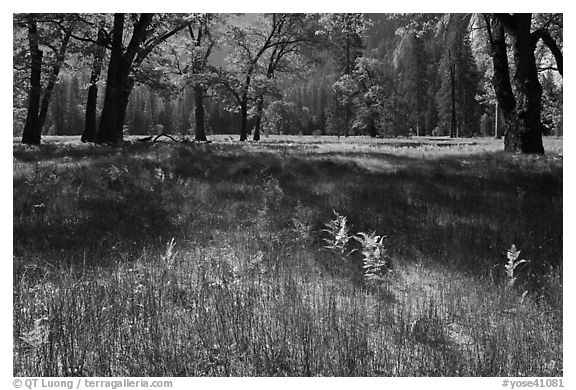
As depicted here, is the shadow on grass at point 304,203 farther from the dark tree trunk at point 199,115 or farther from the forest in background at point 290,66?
the dark tree trunk at point 199,115

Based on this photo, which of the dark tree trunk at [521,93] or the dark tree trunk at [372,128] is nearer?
the dark tree trunk at [521,93]

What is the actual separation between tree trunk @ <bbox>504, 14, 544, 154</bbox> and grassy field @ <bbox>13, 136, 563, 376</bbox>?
20.2 ft

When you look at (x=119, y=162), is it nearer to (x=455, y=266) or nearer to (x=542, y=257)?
(x=455, y=266)

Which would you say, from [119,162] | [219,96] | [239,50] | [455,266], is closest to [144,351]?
[455,266]

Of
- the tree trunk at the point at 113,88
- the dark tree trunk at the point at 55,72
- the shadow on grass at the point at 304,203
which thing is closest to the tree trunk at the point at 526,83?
the shadow on grass at the point at 304,203

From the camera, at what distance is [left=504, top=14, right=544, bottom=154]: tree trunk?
46.2 feet

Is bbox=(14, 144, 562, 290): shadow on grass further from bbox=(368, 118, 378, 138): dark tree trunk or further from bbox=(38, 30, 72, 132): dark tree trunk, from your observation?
bbox=(368, 118, 378, 138): dark tree trunk

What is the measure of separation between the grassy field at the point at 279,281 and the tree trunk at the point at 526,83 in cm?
617

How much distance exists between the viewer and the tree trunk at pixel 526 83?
1408cm

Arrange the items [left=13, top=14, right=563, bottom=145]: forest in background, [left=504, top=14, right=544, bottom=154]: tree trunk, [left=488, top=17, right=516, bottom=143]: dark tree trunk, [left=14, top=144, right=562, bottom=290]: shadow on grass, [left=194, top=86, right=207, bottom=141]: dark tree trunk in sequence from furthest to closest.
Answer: [left=194, top=86, right=207, bottom=141]: dark tree trunk
[left=13, top=14, right=563, bottom=145]: forest in background
[left=488, top=17, right=516, bottom=143]: dark tree trunk
[left=504, top=14, right=544, bottom=154]: tree trunk
[left=14, top=144, right=562, bottom=290]: shadow on grass

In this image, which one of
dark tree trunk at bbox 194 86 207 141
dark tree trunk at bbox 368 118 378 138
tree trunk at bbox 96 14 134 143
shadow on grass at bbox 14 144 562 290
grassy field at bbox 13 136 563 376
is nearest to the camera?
grassy field at bbox 13 136 563 376

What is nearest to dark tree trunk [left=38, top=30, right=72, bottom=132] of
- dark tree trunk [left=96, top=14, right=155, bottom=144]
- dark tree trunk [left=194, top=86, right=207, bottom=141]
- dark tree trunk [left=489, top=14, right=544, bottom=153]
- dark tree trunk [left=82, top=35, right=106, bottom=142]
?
dark tree trunk [left=82, top=35, right=106, bottom=142]

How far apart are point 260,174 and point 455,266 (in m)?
6.30

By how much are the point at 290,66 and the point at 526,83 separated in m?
31.6
